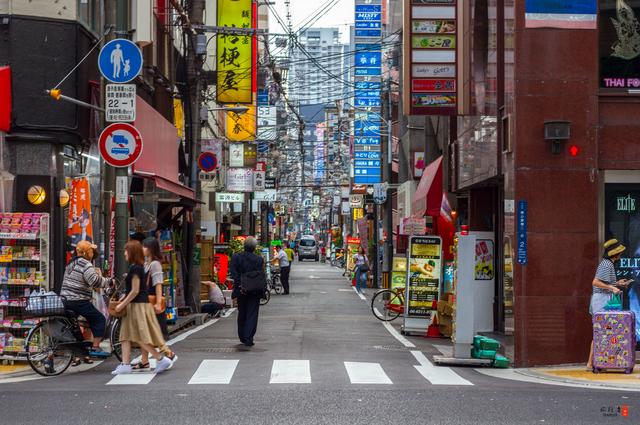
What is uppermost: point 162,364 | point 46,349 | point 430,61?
point 430,61

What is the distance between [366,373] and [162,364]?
A: 2776 mm

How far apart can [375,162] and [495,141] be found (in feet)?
104

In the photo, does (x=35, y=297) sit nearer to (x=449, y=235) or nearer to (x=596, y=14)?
(x=596, y=14)

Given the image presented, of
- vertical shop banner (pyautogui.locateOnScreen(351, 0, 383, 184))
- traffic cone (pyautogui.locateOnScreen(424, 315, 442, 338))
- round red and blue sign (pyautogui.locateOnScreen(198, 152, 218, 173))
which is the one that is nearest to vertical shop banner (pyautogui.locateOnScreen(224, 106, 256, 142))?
vertical shop banner (pyautogui.locateOnScreen(351, 0, 383, 184))

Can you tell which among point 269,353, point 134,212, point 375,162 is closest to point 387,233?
point 375,162

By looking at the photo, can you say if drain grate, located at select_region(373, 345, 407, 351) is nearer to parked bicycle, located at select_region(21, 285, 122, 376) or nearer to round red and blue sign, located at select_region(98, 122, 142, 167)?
round red and blue sign, located at select_region(98, 122, 142, 167)

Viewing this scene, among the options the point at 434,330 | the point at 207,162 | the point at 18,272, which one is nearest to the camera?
the point at 18,272

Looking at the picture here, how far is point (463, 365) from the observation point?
15.8m

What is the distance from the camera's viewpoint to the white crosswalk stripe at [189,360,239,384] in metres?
13.1

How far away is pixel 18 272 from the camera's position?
15.3 metres

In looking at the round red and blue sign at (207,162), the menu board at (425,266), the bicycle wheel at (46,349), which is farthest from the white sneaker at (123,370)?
the round red and blue sign at (207,162)

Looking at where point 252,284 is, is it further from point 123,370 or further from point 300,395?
point 300,395

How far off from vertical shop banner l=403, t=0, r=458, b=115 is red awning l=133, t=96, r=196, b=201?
18.6ft

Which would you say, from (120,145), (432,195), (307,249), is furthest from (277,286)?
(307,249)
